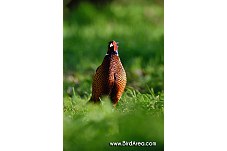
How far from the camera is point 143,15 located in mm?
4223

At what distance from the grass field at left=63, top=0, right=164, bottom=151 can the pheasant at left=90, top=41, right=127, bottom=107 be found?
0.03 meters

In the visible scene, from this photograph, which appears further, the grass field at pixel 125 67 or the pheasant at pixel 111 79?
the pheasant at pixel 111 79

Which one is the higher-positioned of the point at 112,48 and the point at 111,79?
the point at 112,48

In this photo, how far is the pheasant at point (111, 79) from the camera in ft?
13.2

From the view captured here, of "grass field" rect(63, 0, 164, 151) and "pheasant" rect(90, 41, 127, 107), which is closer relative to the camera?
"grass field" rect(63, 0, 164, 151)

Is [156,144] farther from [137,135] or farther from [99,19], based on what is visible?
[99,19]

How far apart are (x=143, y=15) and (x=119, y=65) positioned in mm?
313

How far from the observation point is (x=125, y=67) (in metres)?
4.13

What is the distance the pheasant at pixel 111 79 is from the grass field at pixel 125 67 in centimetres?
3

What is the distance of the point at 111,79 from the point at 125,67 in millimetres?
135

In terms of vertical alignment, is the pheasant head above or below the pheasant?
above

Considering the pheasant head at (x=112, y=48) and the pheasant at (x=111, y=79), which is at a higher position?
the pheasant head at (x=112, y=48)

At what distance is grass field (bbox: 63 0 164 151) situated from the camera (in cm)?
381

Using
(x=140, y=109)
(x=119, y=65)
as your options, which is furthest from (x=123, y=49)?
(x=140, y=109)
